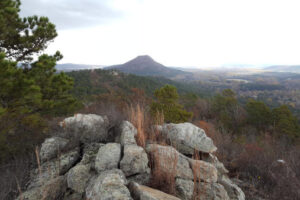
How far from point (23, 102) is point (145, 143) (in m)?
5.54

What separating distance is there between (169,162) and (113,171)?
0.84m

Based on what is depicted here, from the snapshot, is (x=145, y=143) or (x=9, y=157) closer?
(x=145, y=143)

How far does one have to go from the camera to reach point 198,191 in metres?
2.26

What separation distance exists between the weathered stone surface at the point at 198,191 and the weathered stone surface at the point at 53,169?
175 centimetres

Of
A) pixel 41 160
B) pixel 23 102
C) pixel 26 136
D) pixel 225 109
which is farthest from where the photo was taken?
pixel 225 109

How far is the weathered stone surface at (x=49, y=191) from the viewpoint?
2010 mm

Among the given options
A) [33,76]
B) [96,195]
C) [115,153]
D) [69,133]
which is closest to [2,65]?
[33,76]

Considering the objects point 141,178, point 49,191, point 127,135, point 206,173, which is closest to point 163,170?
point 141,178

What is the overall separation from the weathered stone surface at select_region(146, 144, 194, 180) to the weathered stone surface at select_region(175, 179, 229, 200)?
0.14 m

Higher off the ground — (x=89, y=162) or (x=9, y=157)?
(x=89, y=162)

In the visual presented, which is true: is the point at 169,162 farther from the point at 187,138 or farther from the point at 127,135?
the point at 187,138

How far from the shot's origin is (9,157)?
4.46 m

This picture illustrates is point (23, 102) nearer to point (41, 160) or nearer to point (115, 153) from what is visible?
point (41, 160)

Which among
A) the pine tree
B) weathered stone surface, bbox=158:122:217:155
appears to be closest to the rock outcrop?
weathered stone surface, bbox=158:122:217:155
